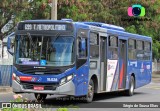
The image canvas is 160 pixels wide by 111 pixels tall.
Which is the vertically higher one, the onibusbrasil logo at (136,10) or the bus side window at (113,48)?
the onibusbrasil logo at (136,10)

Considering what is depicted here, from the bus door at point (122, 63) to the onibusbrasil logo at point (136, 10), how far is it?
16.3 m

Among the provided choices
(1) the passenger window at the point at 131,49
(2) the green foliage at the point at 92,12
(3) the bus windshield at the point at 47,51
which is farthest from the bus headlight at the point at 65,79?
(2) the green foliage at the point at 92,12

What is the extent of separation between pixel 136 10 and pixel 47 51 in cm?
2278

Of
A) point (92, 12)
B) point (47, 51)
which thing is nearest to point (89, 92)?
point (47, 51)

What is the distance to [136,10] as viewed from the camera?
1437 inches

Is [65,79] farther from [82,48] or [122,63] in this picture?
[122,63]

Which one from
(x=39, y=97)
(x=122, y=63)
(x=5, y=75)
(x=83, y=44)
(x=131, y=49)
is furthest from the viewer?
(x=5, y=75)

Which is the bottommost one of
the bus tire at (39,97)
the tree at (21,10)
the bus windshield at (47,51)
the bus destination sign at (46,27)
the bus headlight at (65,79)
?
the bus tire at (39,97)

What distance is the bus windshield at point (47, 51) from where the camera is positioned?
14711mm

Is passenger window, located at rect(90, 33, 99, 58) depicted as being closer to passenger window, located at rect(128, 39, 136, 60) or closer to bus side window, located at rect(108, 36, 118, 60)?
bus side window, located at rect(108, 36, 118, 60)

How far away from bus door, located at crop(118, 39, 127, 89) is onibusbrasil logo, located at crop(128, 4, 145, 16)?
16263 millimetres

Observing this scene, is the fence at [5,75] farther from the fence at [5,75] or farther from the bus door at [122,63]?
the bus door at [122,63]

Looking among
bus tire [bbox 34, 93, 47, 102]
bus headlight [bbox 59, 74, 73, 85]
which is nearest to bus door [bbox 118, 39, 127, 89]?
bus tire [bbox 34, 93, 47, 102]

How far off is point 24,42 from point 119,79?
18.1 feet
